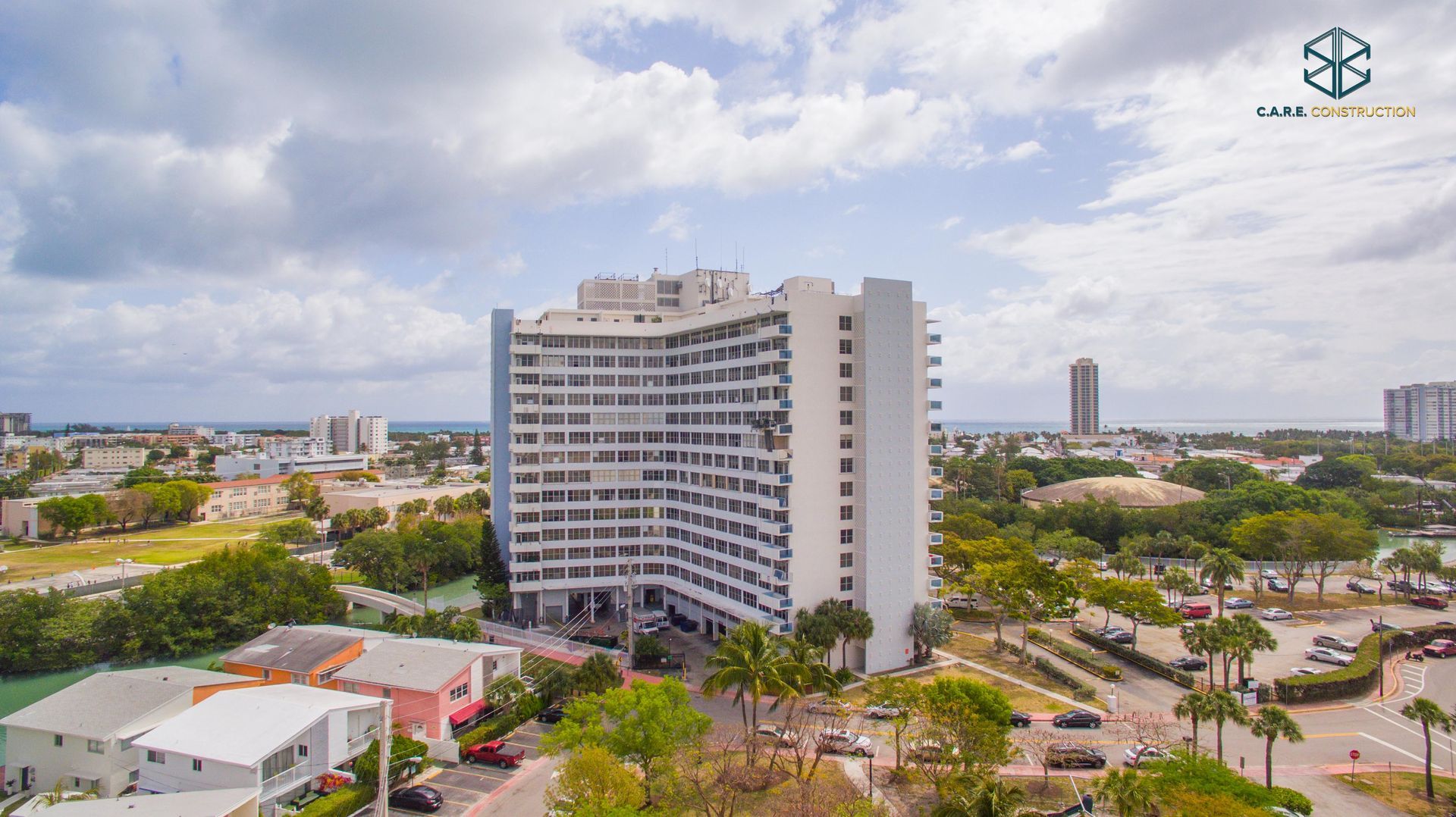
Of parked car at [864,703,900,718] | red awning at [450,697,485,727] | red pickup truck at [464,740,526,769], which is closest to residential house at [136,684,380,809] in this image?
red awning at [450,697,485,727]

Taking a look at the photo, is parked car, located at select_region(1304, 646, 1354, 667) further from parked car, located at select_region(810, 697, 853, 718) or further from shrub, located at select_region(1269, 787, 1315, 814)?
parked car, located at select_region(810, 697, 853, 718)

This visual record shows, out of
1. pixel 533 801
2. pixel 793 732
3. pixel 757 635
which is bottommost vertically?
pixel 533 801

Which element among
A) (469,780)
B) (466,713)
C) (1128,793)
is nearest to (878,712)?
(1128,793)

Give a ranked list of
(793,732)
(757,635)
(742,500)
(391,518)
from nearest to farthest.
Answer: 1. (793,732)
2. (757,635)
3. (742,500)
4. (391,518)

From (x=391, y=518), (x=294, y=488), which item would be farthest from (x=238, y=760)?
(x=294, y=488)

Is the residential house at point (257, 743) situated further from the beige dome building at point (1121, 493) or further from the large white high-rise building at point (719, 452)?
the beige dome building at point (1121, 493)

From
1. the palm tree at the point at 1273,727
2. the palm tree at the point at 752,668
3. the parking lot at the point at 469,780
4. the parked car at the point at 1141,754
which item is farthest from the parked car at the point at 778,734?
the palm tree at the point at 1273,727

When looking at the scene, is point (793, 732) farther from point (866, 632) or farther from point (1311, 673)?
point (1311, 673)

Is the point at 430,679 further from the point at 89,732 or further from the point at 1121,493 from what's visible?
the point at 1121,493
